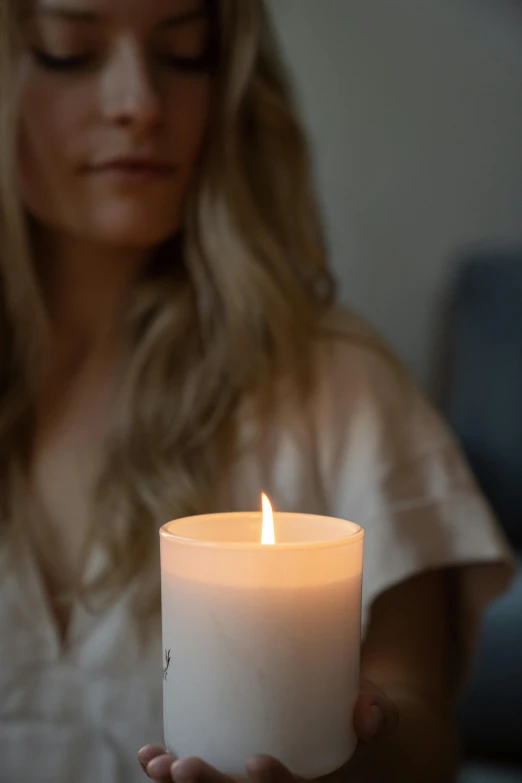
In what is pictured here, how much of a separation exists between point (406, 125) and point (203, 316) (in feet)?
1.84

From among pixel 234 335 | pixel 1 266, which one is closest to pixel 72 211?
pixel 1 266

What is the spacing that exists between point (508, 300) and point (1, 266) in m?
0.85

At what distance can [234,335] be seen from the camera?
0.80 m

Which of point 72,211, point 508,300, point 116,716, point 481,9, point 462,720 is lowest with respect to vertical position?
point 462,720

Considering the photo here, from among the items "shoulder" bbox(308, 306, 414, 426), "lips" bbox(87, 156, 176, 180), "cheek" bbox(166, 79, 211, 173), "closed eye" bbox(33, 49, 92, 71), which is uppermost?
"closed eye" bbox(33, 49, 92, 71)

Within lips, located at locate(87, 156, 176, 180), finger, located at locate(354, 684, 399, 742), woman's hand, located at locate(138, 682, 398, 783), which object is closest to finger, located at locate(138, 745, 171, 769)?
woman's hand, located at locate(138, 682, 398, 783)

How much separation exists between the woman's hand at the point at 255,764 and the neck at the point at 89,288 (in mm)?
594

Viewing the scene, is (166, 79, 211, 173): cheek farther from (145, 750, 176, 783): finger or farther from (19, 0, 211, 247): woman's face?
(145, 750, 176, 783): finger

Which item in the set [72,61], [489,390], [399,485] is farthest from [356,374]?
[489,390]

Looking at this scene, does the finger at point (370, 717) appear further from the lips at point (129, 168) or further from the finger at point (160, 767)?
the lips at point (129, 168)

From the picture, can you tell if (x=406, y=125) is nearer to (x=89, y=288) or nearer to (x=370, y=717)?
(x=89, y=288)

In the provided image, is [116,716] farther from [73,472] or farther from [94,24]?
[94,24]

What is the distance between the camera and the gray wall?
114 centimetres

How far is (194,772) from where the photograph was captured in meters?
0.33
